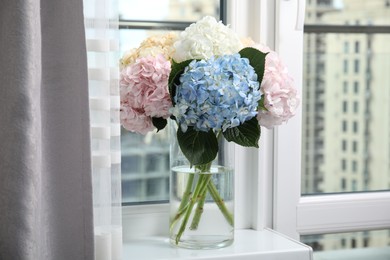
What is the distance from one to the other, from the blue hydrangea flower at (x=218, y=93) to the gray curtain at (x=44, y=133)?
23 centimetres

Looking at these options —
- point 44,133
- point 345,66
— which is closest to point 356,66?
point 345,66

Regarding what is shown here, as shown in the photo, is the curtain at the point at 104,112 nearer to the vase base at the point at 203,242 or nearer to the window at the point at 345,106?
the vase base at the point at 203,242

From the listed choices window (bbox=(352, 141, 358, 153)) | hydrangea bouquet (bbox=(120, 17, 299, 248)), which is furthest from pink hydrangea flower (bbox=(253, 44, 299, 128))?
window (bbox=(352, 141, 358, 153))

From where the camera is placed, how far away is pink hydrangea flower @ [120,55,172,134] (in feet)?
4.55

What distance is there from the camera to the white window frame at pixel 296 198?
171 centimetres

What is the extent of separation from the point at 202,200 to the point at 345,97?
0.62m

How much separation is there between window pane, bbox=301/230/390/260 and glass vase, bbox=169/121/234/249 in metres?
0.46

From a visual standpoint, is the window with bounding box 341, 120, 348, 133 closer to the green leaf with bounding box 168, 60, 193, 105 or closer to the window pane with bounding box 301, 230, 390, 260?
the window pane with bounding box 301, 230, 390, 260

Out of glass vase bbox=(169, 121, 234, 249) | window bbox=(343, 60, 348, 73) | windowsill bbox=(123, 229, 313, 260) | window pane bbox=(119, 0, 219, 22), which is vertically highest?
window pane bbox=(119, 0, 219, 22)

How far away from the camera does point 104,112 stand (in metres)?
1.28

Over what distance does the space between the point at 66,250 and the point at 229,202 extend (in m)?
0.44

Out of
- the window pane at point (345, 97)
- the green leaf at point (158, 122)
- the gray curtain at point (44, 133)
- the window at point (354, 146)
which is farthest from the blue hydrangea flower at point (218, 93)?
the window at point (354, 146)

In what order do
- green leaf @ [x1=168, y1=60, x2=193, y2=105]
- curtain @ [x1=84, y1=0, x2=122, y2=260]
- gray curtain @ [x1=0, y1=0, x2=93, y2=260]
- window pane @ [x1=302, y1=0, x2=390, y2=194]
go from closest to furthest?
gray curtain @ [x1=0, y1=0, x2=93, y2=260], curtain @ [x1=84, y1=0, x2=122, y2=260], green leaf @ [x1=168, y1=60, x2=193, y2=105], window pane @ [x1=302, y1=0, x2=390, y2=194]

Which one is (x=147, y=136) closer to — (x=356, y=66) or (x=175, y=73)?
(x=175, y=73)
